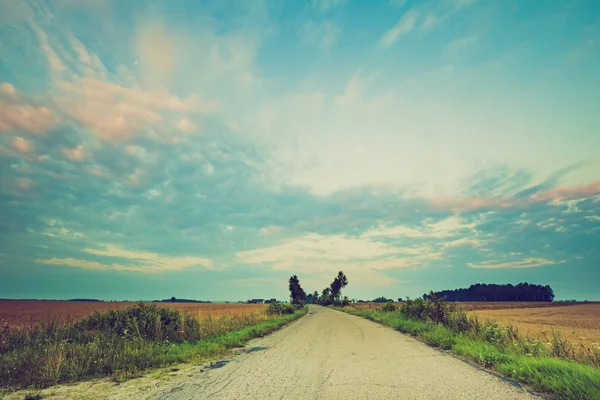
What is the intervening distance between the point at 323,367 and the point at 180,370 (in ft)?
12.3

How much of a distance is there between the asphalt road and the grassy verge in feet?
6.97

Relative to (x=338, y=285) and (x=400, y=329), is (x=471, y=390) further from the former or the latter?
(x=338, y=285)

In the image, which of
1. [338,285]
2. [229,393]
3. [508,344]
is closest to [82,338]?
[229,393]

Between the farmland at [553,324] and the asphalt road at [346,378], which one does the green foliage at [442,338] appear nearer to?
the asphalt road at [346,378]

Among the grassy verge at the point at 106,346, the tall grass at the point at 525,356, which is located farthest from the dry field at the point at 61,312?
the tall grass at the point at 525,356

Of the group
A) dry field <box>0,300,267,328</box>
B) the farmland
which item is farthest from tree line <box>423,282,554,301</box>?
dry field <box>0,300,267,328</box>

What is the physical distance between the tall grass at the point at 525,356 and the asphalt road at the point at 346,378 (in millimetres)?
568

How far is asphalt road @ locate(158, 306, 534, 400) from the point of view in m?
5.76

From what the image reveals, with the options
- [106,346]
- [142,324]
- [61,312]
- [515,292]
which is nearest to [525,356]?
[106,346]

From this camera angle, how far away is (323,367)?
26.8ft

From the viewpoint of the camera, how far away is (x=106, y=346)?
Result: 31.7 feet

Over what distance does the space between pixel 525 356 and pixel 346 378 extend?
17.2 feet

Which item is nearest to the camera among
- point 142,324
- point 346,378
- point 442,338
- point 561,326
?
point 346,378

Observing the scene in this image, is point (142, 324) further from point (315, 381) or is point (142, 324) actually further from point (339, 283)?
point (339, 283)
